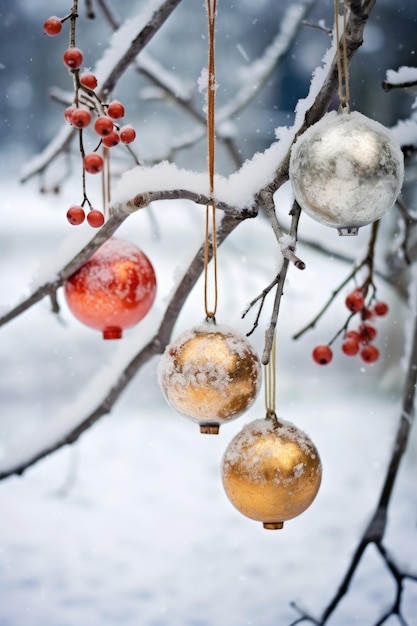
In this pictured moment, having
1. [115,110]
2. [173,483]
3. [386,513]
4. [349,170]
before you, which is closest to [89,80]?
[115,110]

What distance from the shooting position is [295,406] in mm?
2105

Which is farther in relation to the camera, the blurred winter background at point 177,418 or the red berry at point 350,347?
the blurred winter background at point 177,418

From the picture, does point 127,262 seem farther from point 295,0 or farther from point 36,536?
point 295,0

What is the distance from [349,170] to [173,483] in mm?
1389

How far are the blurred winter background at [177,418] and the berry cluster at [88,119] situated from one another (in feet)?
0.45

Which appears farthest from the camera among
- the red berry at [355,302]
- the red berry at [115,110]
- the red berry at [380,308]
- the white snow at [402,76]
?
the red berry at [380,308]

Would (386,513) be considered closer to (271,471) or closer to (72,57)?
(271,471)

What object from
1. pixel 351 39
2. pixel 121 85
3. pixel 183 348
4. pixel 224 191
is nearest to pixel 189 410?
pixel 183 348

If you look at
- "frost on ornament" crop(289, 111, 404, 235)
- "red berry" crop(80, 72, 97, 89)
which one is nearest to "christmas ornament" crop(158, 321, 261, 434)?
"frost on ornament" crop(289, 111, 404, 235)

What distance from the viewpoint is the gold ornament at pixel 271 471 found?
51 centimetres

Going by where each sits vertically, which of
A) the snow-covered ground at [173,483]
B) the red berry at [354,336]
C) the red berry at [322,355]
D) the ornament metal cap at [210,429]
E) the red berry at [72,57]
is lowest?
the snow-covered ground at [173,483]

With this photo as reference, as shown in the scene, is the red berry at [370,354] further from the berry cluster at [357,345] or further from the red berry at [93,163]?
the red berry at [93,163]

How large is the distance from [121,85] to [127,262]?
1.58m

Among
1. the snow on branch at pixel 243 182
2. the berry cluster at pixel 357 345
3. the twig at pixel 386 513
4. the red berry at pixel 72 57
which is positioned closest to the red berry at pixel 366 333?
the berry cluster at pixel 357 345
